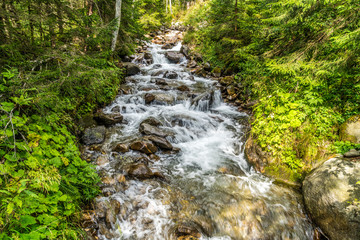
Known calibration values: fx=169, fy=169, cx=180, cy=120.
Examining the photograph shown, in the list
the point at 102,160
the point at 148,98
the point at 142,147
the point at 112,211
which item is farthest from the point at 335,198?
the point at 148,98

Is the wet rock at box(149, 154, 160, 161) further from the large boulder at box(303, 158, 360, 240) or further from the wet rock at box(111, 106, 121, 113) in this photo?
the large boulder at box(303, 158, 360, 240)

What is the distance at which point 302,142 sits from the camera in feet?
15.9

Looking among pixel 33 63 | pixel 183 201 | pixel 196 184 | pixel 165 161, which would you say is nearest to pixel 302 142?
pixel 196 184

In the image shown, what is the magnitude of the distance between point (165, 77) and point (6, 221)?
12030 millimetres

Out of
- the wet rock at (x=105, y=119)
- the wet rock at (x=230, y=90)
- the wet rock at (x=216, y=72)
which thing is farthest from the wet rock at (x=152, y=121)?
the wet rock at (x=216, y=72)

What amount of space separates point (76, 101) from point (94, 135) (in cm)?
172

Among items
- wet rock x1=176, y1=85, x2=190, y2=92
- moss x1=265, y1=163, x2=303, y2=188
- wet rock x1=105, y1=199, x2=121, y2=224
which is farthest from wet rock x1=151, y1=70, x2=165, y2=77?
wet rock x1=105, y1=199, x2=121, y2=224

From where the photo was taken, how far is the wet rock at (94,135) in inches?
235

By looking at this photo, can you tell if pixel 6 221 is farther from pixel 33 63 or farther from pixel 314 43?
pixel 314 43

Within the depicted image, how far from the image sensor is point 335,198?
359 centimetres

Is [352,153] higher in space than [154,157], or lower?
higher

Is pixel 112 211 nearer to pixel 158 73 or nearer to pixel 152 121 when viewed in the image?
pixel 152 121

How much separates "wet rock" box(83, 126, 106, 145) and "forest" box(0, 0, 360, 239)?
0.89 feet

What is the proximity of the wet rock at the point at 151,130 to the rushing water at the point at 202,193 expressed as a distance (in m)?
0.30
